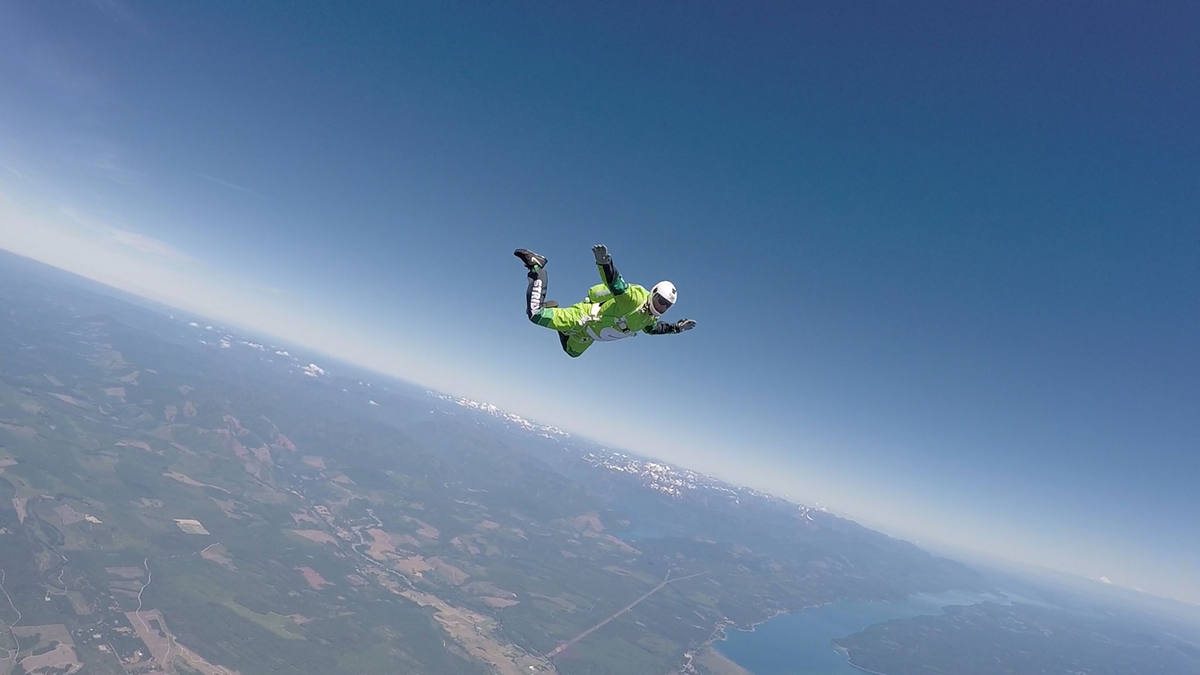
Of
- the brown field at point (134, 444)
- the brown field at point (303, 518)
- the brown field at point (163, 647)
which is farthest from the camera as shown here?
the brown field at point (134, 444)

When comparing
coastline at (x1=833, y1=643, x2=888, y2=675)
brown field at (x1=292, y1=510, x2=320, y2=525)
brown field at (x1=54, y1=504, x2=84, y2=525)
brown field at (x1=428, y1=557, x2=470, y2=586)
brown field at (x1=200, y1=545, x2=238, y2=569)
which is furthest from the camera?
brown field at (x1=292, y1=510, x2=320, y2=525)

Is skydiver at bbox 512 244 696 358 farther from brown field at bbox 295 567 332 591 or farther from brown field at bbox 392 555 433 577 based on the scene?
brown field at bbox 392 555 433 577

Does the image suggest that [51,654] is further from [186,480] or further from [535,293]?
[535,293]

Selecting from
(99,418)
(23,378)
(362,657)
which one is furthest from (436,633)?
(23,378)

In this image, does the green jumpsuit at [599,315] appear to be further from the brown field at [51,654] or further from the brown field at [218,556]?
the brown field at [218,556]

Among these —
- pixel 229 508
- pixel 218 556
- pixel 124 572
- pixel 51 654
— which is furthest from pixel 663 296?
pixel 229 508

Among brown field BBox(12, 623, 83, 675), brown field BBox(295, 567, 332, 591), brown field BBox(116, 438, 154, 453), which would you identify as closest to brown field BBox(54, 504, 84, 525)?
brown field BBox(12, 623, 83, 675)

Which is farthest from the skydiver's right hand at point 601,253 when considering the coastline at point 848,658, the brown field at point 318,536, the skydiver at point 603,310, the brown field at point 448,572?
the coastline at point 848,658
